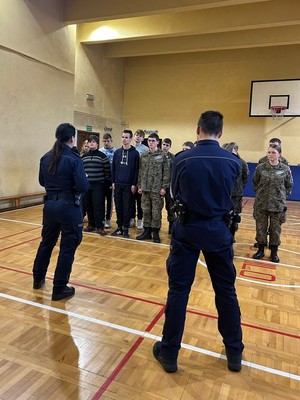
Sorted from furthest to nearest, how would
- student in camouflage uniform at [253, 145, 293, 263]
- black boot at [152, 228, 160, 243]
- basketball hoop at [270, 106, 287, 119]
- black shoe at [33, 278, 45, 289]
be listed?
basketball hoop at [270, 106, 287, 119], black boot at [152, 228, 160, 243], student in camouflage uniform at [253, 145, 293, 263], black shoe at [33, 278, 45, 289]

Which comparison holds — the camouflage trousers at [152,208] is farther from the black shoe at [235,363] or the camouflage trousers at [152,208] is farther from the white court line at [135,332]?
the black shoe at [235,363]

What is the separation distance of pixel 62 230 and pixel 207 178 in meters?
1.53

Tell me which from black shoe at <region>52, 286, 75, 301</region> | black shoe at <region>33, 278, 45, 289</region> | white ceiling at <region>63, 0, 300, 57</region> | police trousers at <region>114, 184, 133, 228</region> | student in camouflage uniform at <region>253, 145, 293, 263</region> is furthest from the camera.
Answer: white ceiling at <region>63, 0, 300, 57</region>

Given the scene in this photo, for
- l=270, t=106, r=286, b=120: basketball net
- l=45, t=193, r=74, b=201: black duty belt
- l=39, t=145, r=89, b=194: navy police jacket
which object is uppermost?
l=270, t=106, r=286, b=120: basketball net

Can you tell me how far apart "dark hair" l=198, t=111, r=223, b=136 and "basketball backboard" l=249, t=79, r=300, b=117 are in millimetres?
10110

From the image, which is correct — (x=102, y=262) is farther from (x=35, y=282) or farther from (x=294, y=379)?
(x=294, y=379)

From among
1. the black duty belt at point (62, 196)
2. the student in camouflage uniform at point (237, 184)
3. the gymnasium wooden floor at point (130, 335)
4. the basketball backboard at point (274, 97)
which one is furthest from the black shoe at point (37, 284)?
the basketball backboard at point (274, 97)

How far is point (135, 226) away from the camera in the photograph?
5.93 meters

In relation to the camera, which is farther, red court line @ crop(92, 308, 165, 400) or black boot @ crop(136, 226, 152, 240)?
black boot @ crop(136, 226, 152, 240)

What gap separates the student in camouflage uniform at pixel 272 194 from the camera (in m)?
4.06

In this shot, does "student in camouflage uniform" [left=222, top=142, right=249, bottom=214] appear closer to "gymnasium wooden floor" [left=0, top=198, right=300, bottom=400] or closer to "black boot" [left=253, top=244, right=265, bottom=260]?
"black boot" [left=253, top=244, right=265, bottom=260]

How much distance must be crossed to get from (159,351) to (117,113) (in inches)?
464

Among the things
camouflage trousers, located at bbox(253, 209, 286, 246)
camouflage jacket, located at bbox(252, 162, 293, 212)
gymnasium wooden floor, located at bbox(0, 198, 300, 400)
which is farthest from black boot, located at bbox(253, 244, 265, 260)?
camouflage jacket, located at bbox(252, 162, 293, 212)

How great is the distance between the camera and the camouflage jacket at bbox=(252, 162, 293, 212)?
4.06m
